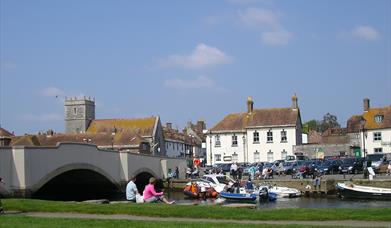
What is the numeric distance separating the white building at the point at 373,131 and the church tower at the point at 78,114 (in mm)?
55359

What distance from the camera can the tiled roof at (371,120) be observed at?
9025 centimetres

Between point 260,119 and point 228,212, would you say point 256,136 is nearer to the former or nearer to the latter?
point 260,119

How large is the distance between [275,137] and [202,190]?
136 ft

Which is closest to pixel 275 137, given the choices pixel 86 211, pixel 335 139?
pixel 335 139

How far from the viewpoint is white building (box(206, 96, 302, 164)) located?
93.9 metres

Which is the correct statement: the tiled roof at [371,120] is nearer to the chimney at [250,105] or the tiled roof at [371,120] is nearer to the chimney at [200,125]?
the chimney at [250,105]

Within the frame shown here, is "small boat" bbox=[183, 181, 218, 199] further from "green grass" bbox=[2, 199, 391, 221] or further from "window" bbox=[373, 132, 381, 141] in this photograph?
"window" bbox=[373, 132, 381, 141]

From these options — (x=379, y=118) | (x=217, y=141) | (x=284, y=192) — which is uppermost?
(x=379, y=118)

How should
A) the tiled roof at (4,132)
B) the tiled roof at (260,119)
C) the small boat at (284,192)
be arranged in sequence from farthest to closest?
1. the tiled roof at (4,132)
2. the tiled roof at (260,119)
3. the small boat at (284,192)

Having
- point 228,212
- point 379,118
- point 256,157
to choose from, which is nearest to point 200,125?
point 256,157

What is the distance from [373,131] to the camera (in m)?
90.1

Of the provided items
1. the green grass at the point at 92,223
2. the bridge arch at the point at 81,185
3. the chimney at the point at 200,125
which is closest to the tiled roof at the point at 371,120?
the bridge arch at the point at 81,185

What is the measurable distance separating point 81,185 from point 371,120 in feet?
153

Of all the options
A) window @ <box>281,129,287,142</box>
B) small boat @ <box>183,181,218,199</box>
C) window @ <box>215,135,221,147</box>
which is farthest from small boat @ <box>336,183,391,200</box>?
Result: window @ <box>215,135,221,147</box>
